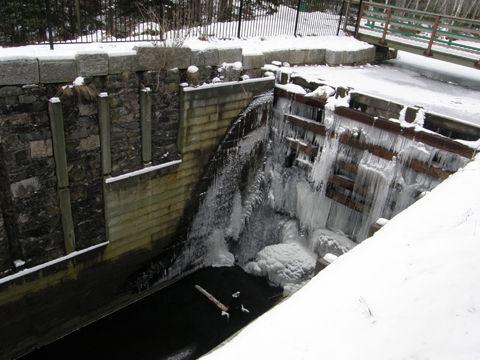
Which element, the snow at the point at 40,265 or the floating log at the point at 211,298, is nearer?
the snow at the point at 40,265

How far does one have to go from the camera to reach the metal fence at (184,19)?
795cm

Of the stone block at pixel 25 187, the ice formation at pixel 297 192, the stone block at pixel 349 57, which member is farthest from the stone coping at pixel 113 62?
the stone block at pixel 349 57

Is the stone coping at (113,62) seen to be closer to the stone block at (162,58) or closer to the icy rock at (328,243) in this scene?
the stone block at (162,58)

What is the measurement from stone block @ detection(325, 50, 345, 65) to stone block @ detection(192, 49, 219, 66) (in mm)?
4565

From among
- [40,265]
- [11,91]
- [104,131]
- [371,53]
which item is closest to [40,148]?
[11,91]

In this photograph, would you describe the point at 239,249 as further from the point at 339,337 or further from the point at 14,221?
the point at 339,337

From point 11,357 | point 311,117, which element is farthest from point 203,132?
point 11,357

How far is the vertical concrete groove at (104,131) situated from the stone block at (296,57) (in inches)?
216

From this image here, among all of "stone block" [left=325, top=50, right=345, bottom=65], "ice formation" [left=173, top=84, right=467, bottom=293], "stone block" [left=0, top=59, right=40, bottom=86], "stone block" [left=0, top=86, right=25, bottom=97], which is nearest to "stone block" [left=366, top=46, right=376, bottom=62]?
"stone block" [left=325, top=50, right=345, bottom=65]

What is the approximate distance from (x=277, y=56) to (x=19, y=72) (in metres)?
5.98

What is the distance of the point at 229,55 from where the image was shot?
25.3 ft

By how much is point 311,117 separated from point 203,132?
103 inches

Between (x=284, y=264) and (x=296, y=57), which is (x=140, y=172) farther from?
(x=296, y=57)

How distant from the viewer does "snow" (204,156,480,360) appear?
2.90 metres
